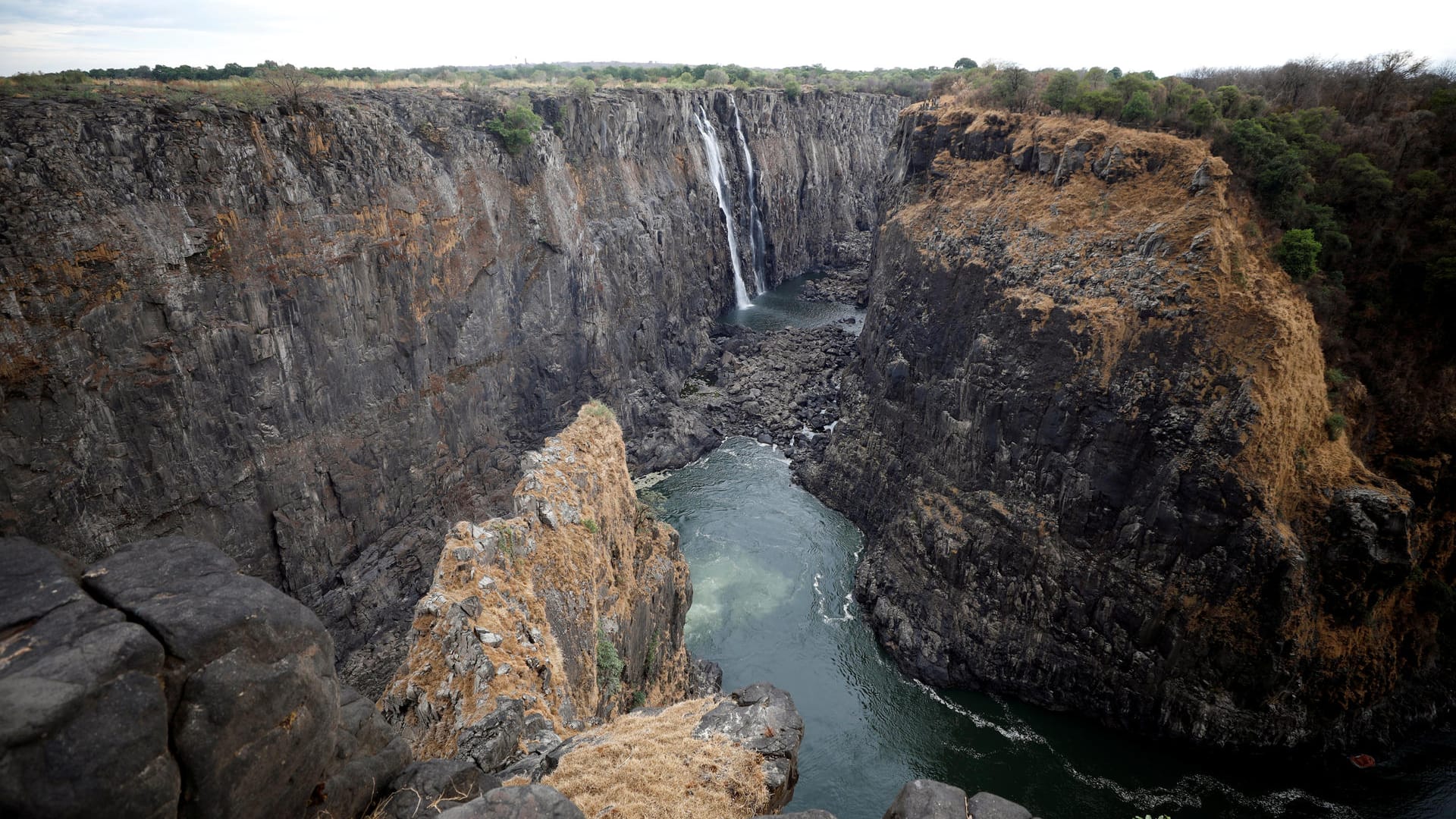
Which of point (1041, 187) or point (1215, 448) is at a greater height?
point (1041, 187)

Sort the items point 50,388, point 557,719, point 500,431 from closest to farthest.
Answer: point 557,719
point 50,388
point 500,431

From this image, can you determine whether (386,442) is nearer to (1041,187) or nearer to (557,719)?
(557,719)

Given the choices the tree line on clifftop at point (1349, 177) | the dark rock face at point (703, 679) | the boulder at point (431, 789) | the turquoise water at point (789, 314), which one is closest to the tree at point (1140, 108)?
the tree line on clifftop at point (1349, 177)

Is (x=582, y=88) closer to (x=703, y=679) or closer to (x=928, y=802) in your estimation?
(x=703, y=679)

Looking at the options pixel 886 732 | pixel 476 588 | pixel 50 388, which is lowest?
pixel 886 732

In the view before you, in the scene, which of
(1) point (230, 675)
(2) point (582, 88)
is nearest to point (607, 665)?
(1) point (230, 675)

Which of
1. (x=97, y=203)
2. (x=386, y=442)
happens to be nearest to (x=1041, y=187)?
(x=386, y=442)
